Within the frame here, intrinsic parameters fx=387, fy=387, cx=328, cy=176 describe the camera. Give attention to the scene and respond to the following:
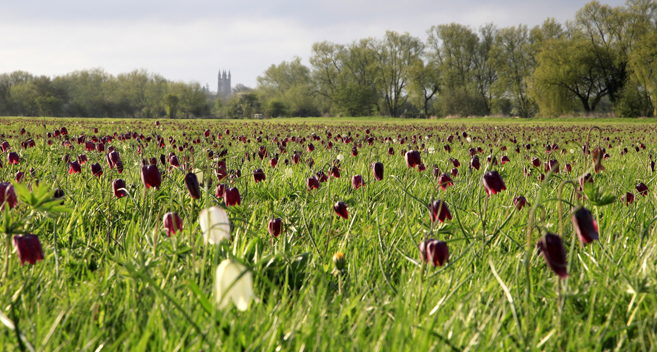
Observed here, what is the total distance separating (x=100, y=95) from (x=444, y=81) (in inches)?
2307

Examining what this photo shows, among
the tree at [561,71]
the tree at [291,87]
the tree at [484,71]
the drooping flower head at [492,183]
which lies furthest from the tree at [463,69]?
the drooping flower head at [492,183]

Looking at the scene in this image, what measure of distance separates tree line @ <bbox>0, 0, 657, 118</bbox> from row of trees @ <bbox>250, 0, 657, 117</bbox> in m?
0.12

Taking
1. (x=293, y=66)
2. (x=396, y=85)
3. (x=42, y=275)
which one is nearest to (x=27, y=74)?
(x=293, y=66)

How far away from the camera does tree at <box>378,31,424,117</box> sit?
52.3m

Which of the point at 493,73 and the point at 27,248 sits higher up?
the point at 493,73

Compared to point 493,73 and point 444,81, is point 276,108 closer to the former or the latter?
A: point 444,81

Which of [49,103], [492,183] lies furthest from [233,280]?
[49,103]

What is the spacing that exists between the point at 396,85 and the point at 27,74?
65.5 m

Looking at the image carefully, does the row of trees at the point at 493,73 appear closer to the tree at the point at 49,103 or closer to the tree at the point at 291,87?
the tree at the point at 291,87

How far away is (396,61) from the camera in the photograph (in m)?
54.0

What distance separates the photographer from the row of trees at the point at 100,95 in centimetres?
6328

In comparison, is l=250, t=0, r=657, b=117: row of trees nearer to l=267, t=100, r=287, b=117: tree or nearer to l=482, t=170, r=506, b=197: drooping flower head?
l=267, t=100, r=287, b=117: tree

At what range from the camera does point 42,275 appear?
138 cm

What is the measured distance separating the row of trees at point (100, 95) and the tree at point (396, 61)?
112 ft
